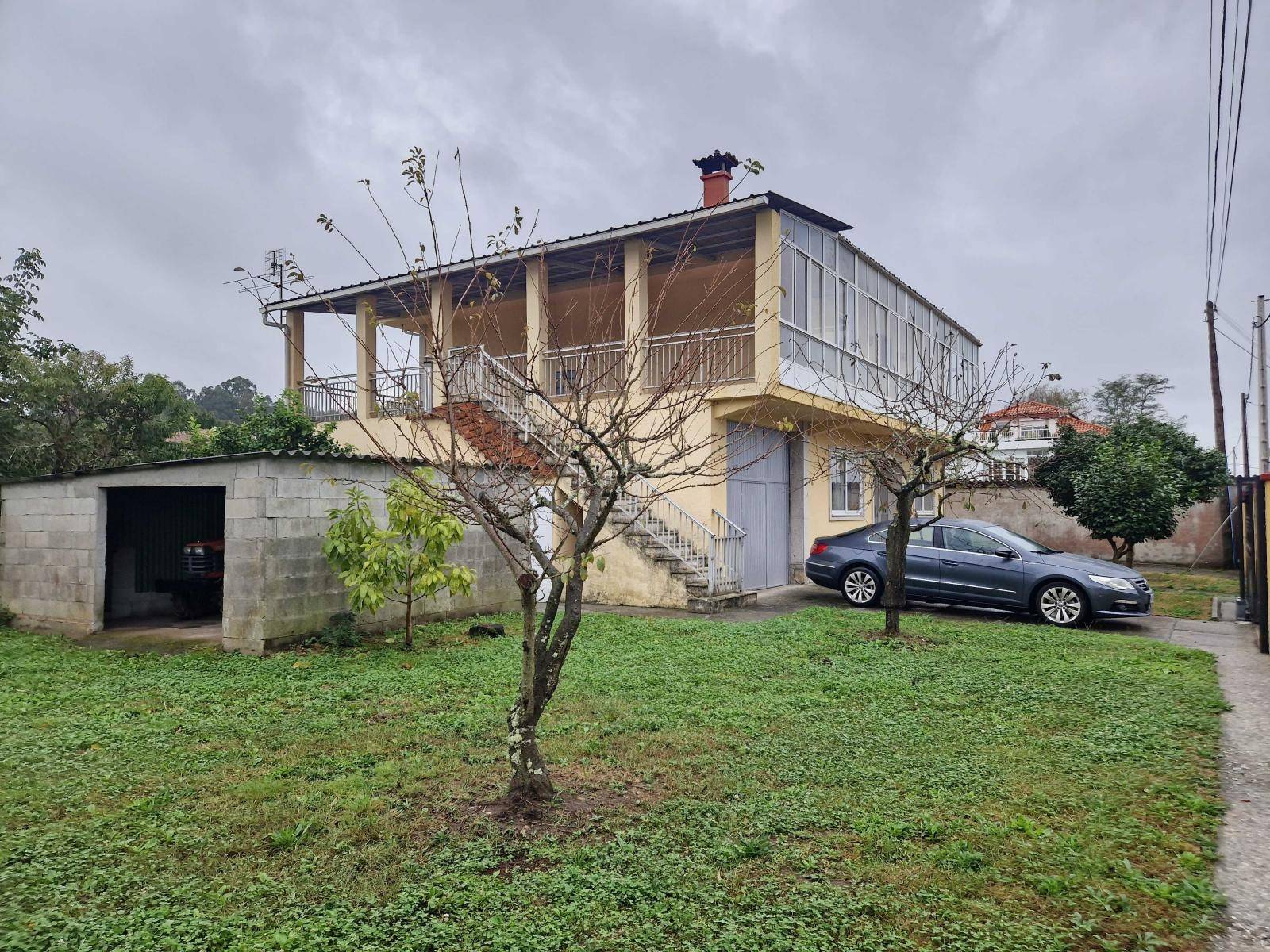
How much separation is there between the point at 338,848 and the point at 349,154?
4623 millimetres

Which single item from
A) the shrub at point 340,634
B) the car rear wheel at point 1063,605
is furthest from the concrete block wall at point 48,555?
the car rear wheel at point 1063,605

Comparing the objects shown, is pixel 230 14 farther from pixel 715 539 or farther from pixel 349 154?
pixel 715 539

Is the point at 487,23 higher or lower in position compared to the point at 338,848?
higher

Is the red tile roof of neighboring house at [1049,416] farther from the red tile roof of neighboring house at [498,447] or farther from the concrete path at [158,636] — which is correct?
the concrete path at [158,636]

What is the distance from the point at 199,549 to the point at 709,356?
7.60m

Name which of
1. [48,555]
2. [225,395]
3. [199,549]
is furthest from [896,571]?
[225,395]

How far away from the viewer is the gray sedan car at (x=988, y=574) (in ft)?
33.6

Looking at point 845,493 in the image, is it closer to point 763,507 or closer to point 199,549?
point 763,507

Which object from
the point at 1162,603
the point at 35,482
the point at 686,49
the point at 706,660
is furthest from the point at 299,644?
the point at 1162,603

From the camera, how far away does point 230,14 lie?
669 cm

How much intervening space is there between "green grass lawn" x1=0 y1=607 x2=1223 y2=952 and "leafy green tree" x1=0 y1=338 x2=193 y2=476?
29.8 feet

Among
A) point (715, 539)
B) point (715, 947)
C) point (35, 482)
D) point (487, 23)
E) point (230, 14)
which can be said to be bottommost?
point (715, 947)

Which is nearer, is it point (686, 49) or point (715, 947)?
point (715, 947)

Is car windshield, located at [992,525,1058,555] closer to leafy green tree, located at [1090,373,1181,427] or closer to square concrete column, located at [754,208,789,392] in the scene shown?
square concrete column, located at [754,208,789,392]
